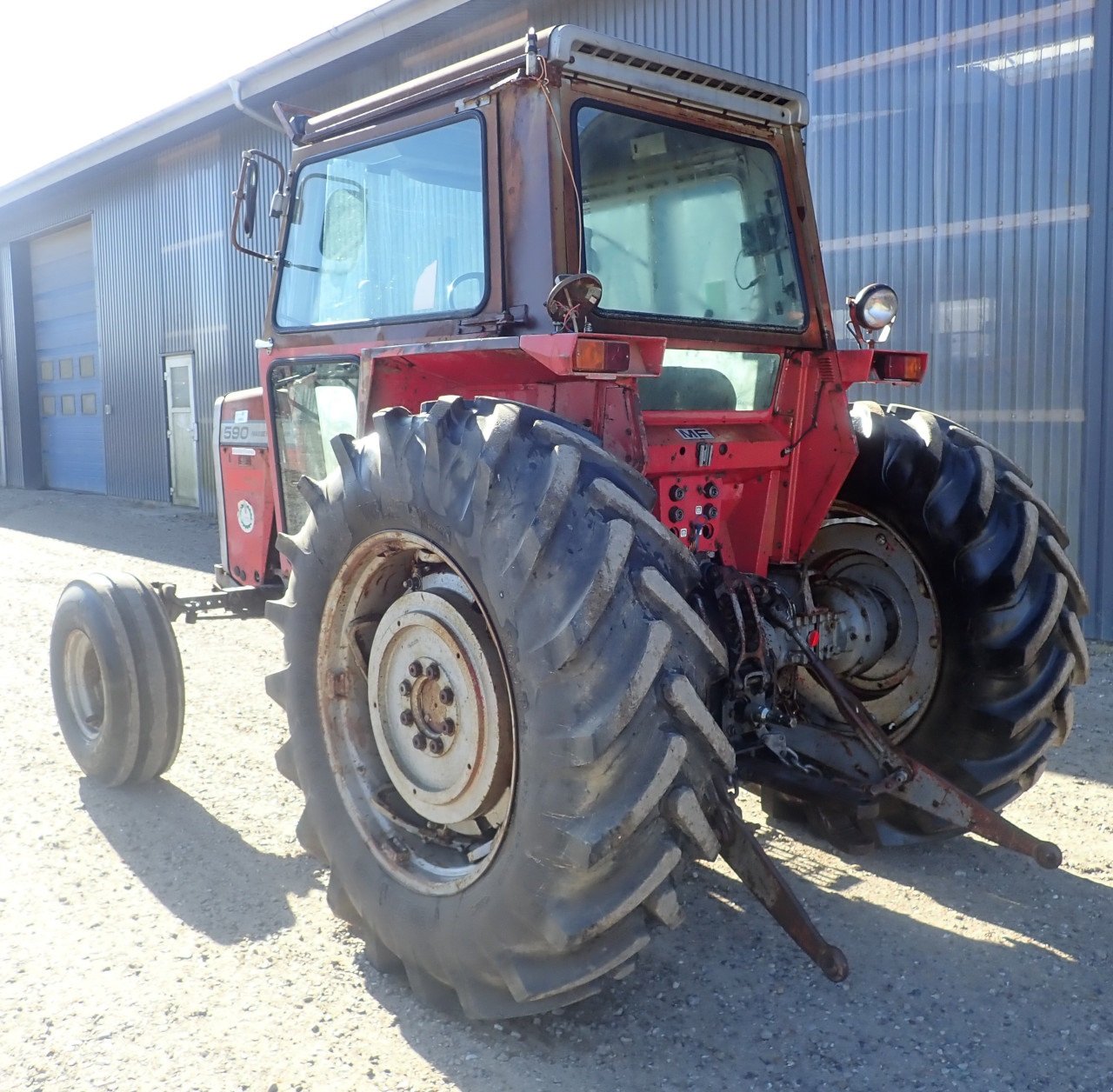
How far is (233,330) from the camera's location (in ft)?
47.5

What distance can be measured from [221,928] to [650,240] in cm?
242

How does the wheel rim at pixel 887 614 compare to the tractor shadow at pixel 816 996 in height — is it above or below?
above

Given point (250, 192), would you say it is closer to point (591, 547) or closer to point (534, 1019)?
point (591, 547)

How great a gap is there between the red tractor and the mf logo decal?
558mm

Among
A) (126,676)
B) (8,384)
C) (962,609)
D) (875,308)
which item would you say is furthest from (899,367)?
(8,384)

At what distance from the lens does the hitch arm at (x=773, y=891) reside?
2580 millimetres

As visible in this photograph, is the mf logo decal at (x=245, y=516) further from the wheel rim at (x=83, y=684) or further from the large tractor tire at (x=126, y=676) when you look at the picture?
the wheel rim at (x=83, y=684)

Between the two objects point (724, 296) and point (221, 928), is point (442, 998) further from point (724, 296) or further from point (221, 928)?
point (724, 296)

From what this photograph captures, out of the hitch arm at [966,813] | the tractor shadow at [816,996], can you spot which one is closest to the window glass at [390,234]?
the hitch arm at [966,813]

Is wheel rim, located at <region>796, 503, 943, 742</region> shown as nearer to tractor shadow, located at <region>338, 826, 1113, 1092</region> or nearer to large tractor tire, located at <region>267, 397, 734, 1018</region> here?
tractor shadow, located at <region>338, 826, 1113, 1092</region>

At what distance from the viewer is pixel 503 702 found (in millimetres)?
2639

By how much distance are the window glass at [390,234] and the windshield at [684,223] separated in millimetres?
351

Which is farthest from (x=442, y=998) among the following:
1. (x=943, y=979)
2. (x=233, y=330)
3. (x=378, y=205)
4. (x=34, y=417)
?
(x=34, y=417)

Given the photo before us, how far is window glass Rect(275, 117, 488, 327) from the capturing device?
326cm
